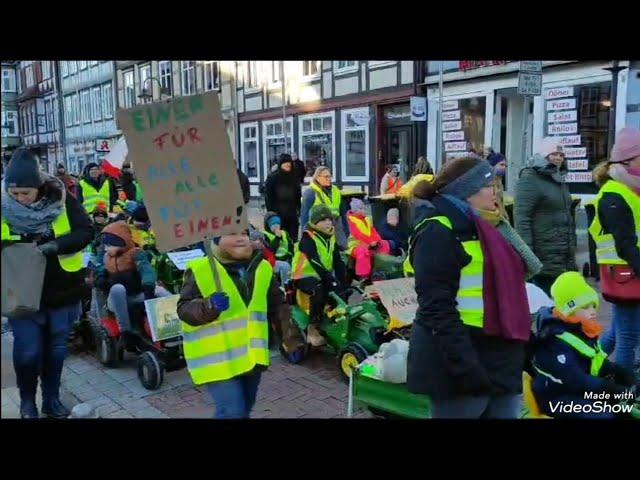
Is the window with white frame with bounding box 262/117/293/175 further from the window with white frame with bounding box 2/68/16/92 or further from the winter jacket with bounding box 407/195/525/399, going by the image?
the winter jacket with bounding box 407/195/525/399

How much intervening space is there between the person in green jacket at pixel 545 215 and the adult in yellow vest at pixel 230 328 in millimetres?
2396

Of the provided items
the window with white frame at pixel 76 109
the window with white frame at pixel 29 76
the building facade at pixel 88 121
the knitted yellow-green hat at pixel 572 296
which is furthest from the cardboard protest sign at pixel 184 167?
the window with white frame at pixel 76 109

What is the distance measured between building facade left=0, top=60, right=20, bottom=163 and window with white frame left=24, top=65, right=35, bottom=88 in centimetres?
7

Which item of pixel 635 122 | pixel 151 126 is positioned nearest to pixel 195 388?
pixel 151 126

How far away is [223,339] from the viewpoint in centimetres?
280

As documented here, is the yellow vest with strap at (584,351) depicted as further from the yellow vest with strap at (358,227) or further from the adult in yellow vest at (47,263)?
the yellow vest with strap at (358,227)

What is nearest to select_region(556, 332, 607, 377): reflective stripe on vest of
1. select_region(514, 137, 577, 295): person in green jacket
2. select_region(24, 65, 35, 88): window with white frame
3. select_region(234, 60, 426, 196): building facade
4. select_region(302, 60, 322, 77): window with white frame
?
select_region(514, 137, 577, 295): person in green jacket

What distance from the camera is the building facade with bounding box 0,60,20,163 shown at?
9.27ft

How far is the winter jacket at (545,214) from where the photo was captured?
14.4 feet

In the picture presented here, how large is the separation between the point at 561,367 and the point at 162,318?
9.47 feet

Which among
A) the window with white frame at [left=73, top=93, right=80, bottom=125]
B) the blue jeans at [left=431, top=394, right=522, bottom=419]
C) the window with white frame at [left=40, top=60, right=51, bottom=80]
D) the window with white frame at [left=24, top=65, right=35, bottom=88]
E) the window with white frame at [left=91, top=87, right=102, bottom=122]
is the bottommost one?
the blue jeans at [left=431, top=394, right=522, bottom=419]

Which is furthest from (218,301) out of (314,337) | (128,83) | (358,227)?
(128,83)
